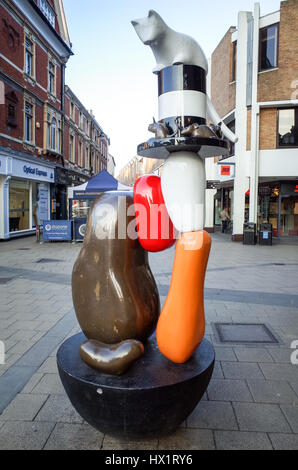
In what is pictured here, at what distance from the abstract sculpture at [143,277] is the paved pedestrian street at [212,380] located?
383 mm

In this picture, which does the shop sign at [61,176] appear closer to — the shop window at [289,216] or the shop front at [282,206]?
the shop front at [282,206]

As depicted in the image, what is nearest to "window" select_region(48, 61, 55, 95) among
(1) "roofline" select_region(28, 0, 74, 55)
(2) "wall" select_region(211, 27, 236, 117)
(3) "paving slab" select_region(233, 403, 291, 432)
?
(1) "roofline" select_region(28, 0, 74, 55)

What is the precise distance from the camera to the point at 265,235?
1377 cm

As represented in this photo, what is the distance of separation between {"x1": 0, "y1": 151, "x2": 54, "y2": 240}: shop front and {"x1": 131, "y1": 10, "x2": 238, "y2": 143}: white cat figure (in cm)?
1312

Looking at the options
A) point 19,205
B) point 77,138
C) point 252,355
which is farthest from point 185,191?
point 77,138

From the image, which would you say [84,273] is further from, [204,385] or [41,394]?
[41,394]

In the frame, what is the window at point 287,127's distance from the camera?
562 inches

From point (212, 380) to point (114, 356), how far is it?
1.44m

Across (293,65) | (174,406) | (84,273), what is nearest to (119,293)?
(84,273)

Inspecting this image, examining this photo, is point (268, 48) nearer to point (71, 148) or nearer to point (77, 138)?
point (71, 148)

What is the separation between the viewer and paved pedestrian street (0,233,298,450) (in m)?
2.23

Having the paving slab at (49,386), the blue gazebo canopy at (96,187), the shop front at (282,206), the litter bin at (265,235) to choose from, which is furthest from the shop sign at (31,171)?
the paving slab at (49,386)
